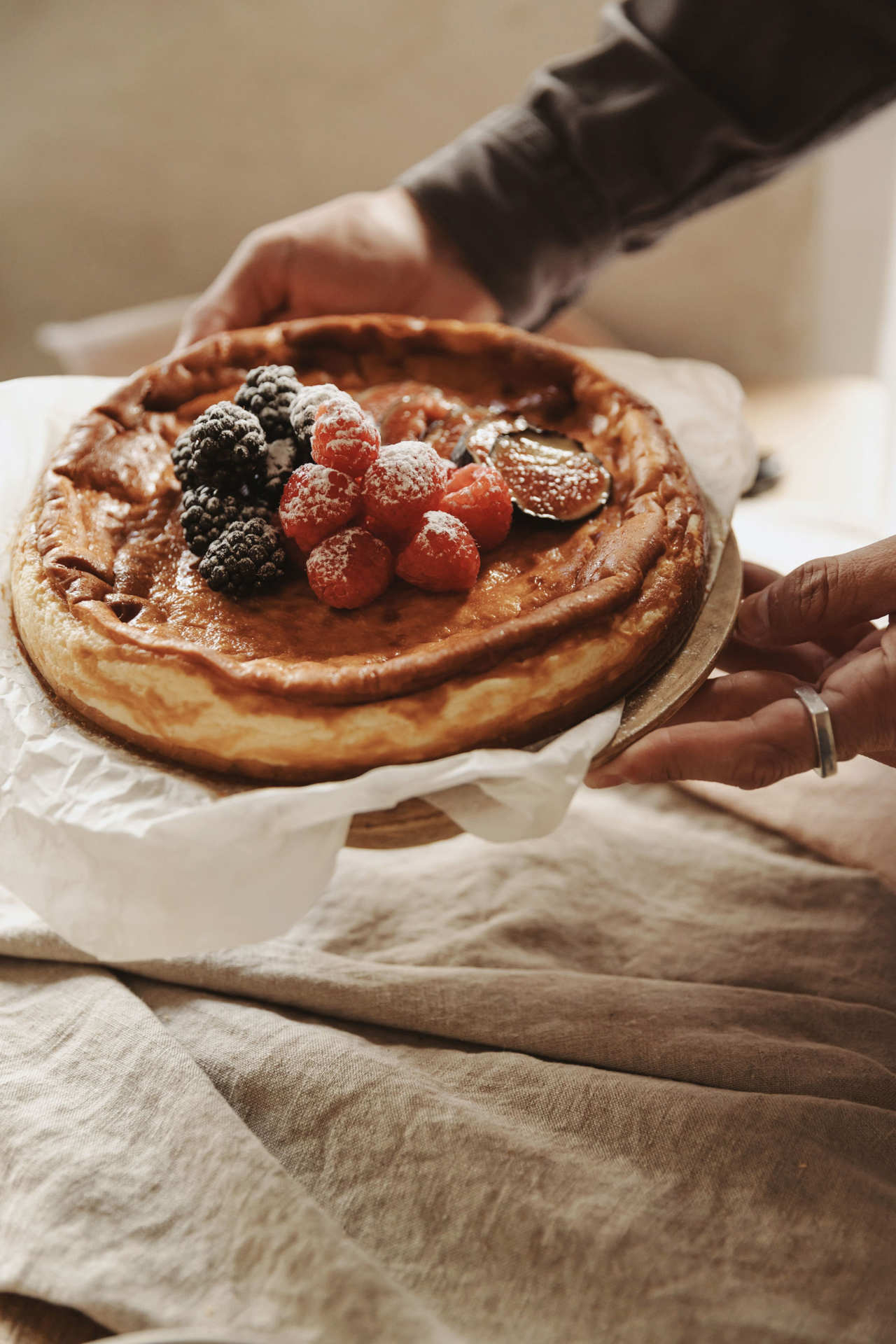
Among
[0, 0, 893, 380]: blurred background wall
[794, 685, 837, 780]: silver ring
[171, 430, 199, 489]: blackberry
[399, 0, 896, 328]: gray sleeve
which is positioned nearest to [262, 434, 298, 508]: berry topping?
[171, 430, 199, 489]: blackberry

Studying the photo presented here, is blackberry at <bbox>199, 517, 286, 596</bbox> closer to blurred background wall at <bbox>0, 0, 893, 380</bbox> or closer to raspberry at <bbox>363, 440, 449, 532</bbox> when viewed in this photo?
raspberry at <bbox>363, 440, 449, 532</bbox>

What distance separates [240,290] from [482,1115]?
1.79 metres

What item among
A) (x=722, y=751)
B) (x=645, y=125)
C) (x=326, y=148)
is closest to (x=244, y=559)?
(x=722, y=751)

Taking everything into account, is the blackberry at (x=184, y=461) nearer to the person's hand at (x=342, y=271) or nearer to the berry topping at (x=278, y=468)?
the berry topping at (x=278, y=468)

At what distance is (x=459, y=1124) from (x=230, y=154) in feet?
14.6

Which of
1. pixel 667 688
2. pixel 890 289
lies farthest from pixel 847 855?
pixel 890 289

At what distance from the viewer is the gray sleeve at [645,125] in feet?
7.68

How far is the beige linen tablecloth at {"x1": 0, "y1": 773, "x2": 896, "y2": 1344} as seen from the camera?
45.3 inches

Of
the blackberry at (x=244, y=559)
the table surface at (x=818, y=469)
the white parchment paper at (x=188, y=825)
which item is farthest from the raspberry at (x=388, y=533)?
the table surface at (x=818, y=469)

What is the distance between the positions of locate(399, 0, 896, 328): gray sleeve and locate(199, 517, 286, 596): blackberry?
1316 millimetres

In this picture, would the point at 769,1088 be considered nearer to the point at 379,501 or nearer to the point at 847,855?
the point at 847,855

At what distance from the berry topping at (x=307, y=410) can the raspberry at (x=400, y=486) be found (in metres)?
0.15

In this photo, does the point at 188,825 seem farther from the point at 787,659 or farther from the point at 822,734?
the point at 787,659

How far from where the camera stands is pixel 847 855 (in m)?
1.87
